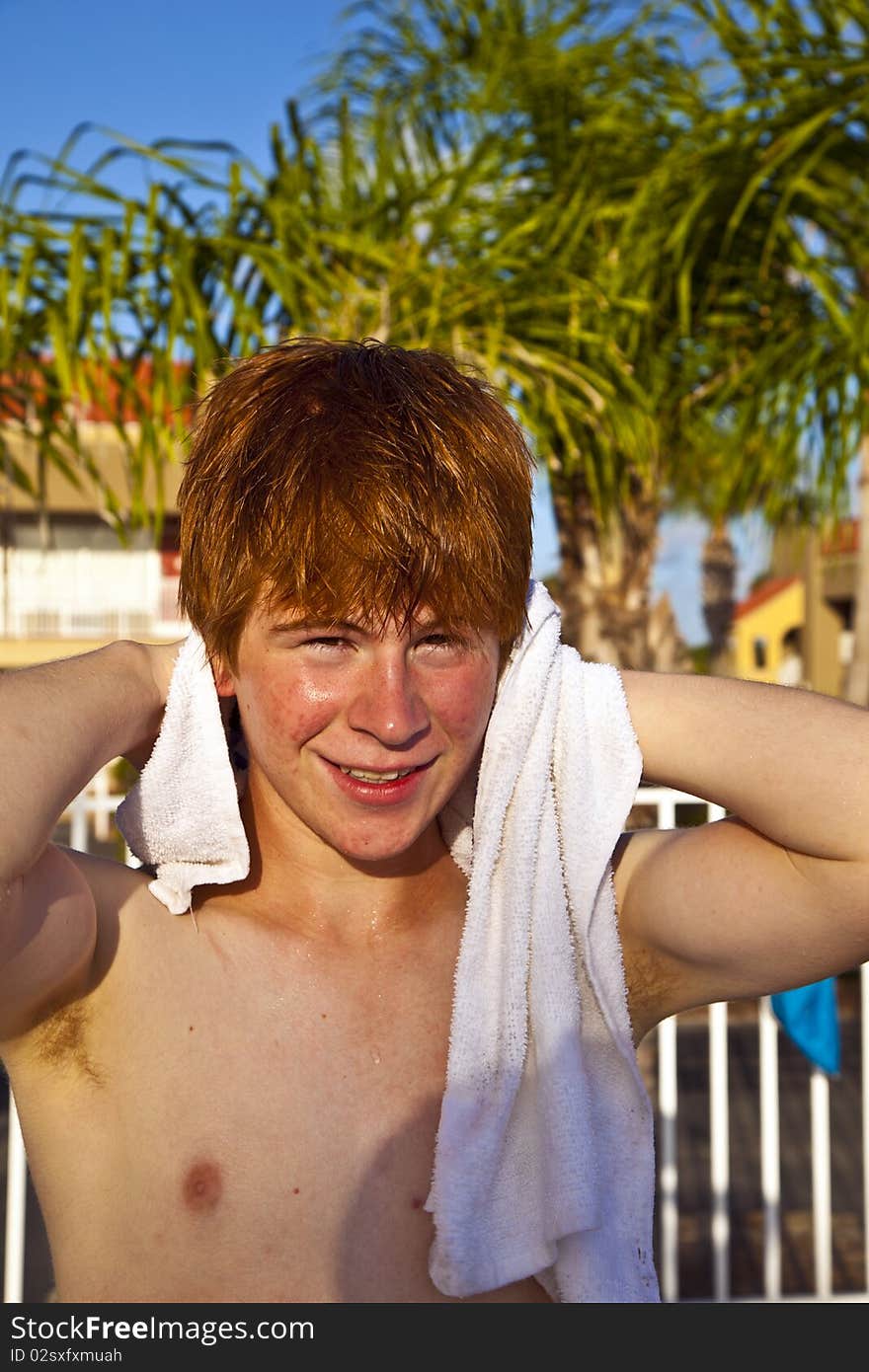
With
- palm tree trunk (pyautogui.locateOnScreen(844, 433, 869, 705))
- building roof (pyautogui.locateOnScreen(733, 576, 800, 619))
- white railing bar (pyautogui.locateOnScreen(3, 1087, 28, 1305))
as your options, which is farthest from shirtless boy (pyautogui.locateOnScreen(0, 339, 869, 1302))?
building roof (pyautogui.locateOnScreen(733, 576, 800, 619))

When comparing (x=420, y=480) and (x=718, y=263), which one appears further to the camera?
(x=718, y=263)

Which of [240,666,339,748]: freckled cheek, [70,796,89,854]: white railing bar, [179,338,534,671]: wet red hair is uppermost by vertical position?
[179,338,534,671]: wet red hair

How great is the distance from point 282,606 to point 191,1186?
71 cm

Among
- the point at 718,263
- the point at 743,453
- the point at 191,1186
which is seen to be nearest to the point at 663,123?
the point at 718,263

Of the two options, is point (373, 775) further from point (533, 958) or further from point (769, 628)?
point (769, 628)

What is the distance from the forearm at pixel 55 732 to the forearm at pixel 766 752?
616 millimetres

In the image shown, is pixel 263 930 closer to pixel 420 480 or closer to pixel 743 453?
pixel 420 480

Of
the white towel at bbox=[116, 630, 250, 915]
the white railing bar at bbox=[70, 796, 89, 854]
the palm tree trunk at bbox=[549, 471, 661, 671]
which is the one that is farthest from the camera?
the palm tree trunk at bbox=[549, 471, 661, 671]

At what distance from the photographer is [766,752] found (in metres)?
1.44

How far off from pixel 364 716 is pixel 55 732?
336 mm

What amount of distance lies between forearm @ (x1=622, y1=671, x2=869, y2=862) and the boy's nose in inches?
12.0

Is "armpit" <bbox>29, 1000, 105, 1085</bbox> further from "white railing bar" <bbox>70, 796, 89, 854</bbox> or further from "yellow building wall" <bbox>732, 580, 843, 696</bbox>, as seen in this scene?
"yellow building wall" <bbox>732, 580, 843, 696</bbox>

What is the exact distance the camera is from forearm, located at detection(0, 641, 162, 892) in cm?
117

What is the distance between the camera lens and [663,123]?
509cm
